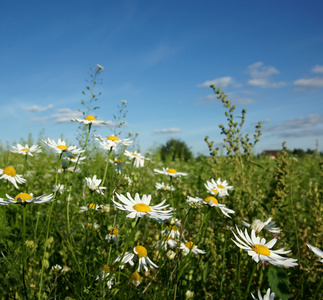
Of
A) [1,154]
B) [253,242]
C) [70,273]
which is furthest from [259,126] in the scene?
[1,154]

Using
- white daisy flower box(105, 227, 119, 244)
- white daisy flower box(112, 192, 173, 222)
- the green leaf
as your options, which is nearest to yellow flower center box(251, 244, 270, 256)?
the green leaf

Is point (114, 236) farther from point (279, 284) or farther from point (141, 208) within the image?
point (279, 284)

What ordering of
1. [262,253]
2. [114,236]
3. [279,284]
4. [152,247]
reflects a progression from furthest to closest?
[152,247] < [114,236] < [279,284] < [262,253]

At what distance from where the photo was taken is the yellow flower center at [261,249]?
1.25m

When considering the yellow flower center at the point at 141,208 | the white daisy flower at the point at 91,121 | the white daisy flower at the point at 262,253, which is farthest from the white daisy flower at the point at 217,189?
the white daisy flower at the point at 91,121

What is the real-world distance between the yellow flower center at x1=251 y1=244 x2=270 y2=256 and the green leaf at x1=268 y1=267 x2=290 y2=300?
0.26 metres

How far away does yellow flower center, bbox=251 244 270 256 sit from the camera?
4.09 ft

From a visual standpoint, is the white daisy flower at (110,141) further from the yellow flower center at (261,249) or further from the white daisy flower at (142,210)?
the yellow flower center at (261,249)

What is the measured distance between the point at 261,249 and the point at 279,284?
1.04 ft

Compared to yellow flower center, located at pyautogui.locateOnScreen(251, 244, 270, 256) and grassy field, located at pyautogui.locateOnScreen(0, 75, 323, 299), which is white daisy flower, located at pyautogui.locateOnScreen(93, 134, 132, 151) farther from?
yellow flower center, located at pyautogui.locateOnScreen(251, 244, 270, 256)

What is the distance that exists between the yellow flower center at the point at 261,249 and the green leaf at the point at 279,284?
26 cm

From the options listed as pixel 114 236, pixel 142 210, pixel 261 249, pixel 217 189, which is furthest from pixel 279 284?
pixel 114 236

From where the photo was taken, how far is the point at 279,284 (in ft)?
4.65

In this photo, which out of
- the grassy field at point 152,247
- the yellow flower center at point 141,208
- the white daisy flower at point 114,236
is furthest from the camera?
the white daisy flower at point 114,236
